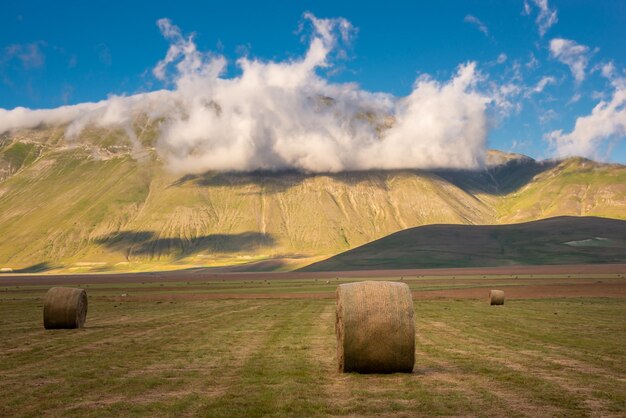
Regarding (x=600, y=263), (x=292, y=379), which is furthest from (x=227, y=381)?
(x=600, y=263)

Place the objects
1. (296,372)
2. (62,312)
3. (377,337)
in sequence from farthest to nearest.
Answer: (62,312), (296,372), (377,337)

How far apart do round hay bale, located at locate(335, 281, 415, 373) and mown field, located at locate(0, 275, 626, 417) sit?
0.41 metres

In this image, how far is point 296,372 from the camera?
60.4 feet

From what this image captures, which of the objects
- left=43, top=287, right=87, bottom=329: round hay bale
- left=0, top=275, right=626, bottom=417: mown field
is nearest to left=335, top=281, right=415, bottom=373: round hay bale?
left=0, top=275, right=626, bottom=417: mown field

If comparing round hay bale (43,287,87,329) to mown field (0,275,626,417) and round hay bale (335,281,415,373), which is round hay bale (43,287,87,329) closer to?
mown field (0,275,626,417)

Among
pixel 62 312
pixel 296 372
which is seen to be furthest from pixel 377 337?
pixel 62 312

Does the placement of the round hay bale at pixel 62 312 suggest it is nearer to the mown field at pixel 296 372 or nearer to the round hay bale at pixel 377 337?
the mown field at pixel 296 372

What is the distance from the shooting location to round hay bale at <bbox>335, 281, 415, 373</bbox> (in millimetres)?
17750

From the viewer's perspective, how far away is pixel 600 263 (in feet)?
552

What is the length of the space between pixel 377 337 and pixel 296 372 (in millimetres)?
2554

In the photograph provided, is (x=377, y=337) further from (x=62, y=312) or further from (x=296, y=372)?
(x=62, y=312)

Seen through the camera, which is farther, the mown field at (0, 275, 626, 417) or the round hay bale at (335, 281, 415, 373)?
the round hay bale at (335, 281, 415, 373)

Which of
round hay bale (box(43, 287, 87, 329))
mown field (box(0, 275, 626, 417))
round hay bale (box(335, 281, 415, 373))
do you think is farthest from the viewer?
round hay bale (box(43, 287, 87, 329))

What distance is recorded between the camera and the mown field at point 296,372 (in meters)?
13.9
